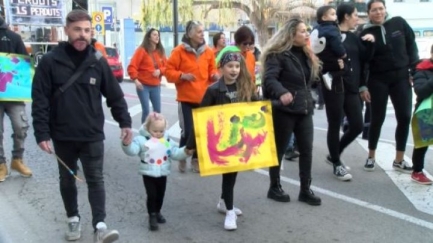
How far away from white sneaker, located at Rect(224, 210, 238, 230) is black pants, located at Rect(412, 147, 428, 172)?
7.97ft

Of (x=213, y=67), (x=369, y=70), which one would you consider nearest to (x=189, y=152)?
(x=213, y=67)

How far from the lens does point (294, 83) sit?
16.2ft

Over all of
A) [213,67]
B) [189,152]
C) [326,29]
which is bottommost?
[189,152]

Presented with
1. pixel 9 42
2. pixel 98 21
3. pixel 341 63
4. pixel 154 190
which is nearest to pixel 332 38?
pixel 341 63

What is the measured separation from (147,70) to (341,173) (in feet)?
10.5

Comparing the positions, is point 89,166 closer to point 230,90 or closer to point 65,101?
point 65,101

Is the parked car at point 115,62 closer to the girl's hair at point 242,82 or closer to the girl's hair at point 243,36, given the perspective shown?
the girl's hair at point 243,36

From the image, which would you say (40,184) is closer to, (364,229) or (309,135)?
(309,135)

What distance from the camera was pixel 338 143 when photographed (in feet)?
19.4

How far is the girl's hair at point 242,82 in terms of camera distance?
14.7 feet

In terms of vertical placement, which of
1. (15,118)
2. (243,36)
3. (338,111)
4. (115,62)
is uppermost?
(243,36)

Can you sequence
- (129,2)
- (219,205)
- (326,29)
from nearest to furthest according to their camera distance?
(219,205) → (326,29) → (129,2)

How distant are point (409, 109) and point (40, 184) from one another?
4.43 metres

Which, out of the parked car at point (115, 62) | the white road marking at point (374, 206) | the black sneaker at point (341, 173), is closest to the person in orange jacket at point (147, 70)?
the white road marking at point (374, 206)
